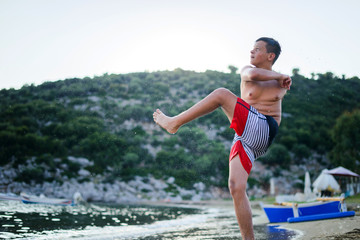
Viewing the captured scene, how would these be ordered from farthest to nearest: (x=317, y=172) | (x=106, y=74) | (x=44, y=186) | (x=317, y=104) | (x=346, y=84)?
(x=106, y=74) < (x=346, y=84) < (x=317, y=104) < (x=317, y=172) < (x=44, y=186)

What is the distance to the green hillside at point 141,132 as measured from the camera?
883 inches

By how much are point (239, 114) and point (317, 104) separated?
3998cm

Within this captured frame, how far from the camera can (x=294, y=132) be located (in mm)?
30859

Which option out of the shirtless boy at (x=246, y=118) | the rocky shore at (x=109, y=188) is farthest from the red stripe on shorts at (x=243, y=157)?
the rocky shore at (x=109, y=188)

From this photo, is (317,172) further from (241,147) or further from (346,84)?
(241,147)

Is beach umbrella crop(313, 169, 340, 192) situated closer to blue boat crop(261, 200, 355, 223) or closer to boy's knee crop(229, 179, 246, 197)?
blue boat crop(261, 200, 355, 223)

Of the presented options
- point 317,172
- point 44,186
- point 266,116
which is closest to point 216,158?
point 317,172

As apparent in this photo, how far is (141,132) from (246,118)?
2909 cm

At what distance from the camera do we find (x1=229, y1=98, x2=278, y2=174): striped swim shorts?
2109 millimetres

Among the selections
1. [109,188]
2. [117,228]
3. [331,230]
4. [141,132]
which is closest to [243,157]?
[331,230]

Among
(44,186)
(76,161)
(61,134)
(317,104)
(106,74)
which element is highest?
(106,74)

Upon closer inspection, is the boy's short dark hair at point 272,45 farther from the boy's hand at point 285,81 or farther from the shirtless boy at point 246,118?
the boy's hand at point 285,81

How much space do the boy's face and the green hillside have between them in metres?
18.3

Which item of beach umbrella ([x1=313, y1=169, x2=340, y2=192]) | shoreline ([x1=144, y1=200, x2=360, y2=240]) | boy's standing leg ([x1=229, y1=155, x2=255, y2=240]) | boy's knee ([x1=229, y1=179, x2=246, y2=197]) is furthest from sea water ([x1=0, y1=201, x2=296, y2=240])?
beach umbrella ([x1=313, y1=169, x2=340, y2=192])
